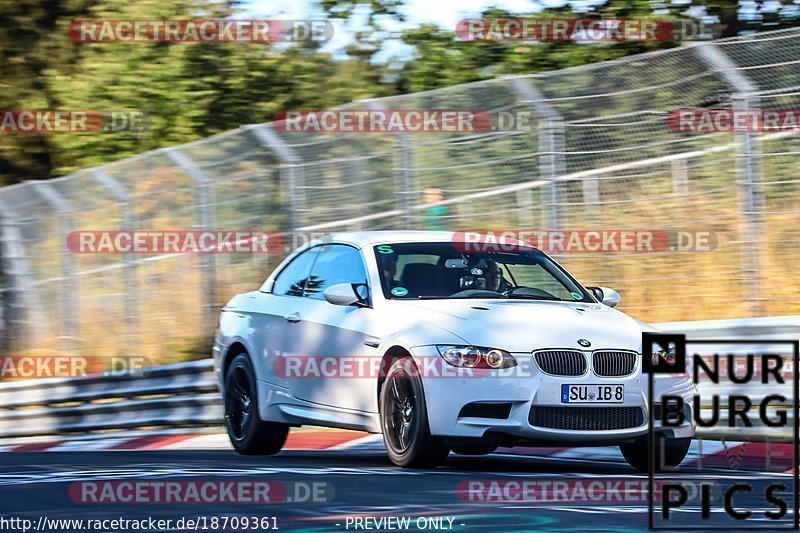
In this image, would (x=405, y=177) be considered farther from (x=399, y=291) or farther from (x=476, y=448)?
(x=476, y=448)

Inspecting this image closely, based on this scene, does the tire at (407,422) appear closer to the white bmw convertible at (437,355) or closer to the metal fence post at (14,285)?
the white bmw convertible at (437,355)

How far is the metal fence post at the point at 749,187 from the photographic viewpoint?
39.2 ft

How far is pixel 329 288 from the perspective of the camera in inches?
389

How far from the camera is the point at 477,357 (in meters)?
8.89

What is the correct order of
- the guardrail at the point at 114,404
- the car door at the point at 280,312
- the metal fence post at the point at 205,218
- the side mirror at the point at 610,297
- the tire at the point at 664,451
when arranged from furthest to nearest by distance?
the metal fence post at the point at 205,218, the guardrail at the point at 114,404, the car door at the point at 280,312, the side mirror at the point at 610,297, the tire at the point at 664,451

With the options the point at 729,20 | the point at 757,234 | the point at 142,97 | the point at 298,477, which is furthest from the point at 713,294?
the point at 142,97

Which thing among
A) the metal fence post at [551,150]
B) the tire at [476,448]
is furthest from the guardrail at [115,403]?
the tire at [476,448]

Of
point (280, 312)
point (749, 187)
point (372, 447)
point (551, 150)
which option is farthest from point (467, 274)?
point (551, 150)

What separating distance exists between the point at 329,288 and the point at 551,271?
1.69 metres

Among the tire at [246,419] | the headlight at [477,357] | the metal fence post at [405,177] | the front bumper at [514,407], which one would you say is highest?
the metal fence post at [405,177]

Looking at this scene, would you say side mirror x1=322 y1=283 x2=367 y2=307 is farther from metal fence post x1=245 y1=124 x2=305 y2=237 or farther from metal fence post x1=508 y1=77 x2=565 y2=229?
metal fence post x1=245 y1=124 x2=305 y2=237

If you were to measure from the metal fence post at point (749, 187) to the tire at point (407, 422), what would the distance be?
3.78m

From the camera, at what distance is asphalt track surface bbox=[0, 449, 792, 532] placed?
6754 mm

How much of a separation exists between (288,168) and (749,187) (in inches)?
190
